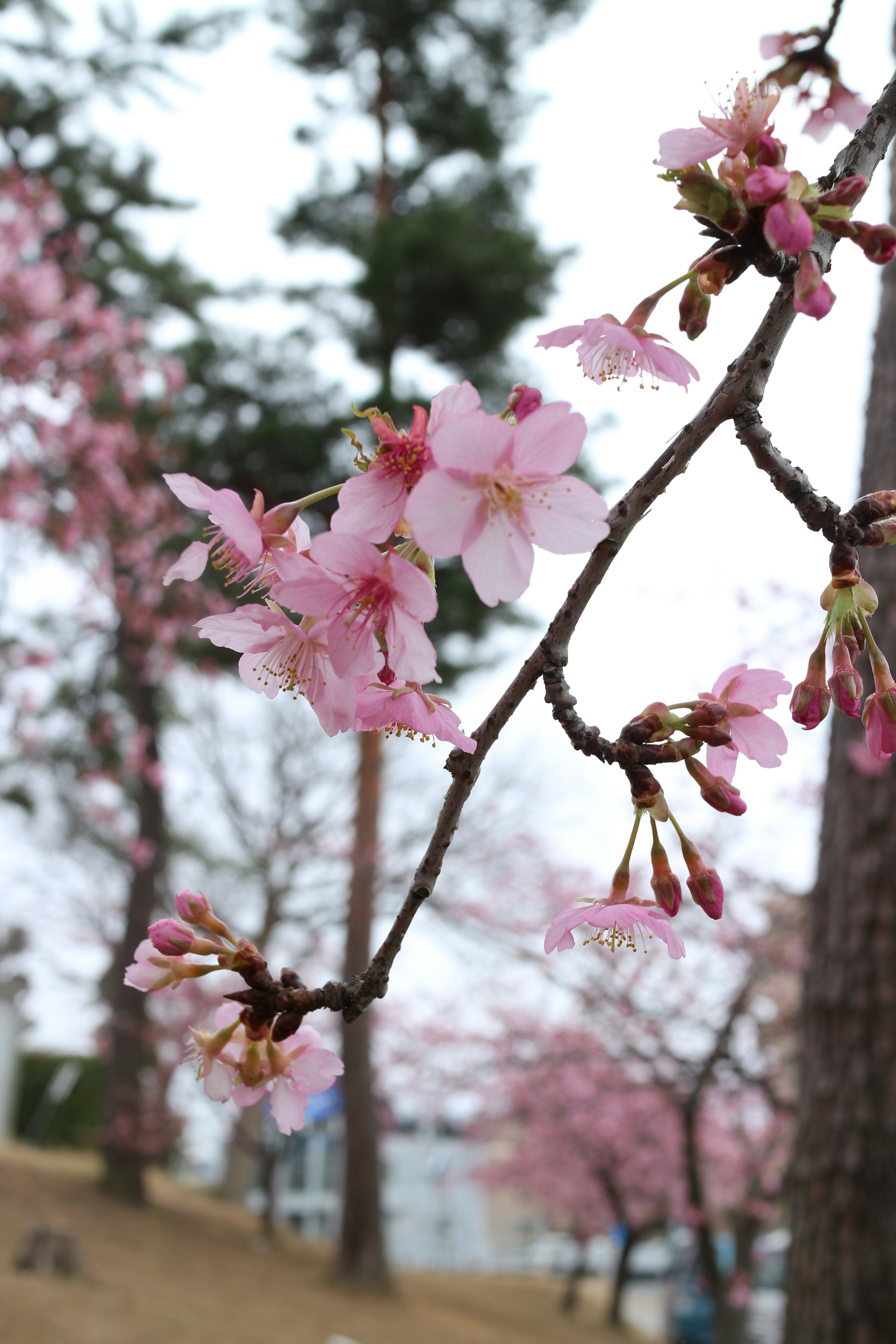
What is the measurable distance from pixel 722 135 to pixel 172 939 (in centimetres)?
67

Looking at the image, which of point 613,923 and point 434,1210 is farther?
point 434,1210

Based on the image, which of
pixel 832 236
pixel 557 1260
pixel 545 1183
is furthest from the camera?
pixel 557 1260

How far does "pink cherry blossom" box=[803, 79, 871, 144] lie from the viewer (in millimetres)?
1216

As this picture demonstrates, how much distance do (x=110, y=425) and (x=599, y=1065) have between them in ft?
26.4

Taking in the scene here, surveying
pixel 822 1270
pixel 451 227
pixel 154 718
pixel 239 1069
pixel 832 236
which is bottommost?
pixel 822 1270

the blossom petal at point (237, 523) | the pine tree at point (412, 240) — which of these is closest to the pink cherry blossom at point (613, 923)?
the blossom petal at point (237, 523)

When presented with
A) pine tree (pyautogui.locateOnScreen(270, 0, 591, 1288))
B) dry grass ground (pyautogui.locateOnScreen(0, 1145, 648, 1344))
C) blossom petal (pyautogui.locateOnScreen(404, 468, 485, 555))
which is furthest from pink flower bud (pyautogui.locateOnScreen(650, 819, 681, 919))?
pine tree (pyautogui.locateOnScreen(270, 0, 591, 1288))

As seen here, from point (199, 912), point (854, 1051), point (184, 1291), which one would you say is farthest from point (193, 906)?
point (184, 1291)

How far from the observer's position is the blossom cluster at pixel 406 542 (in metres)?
0.57

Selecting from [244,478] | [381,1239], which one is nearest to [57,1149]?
Result: [381,1239]

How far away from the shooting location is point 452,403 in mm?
655

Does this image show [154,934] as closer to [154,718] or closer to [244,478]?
[244,478]

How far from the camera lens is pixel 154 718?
9234mm

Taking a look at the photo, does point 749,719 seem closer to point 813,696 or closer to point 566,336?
point 813,696
